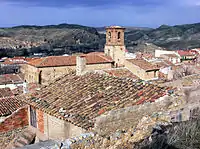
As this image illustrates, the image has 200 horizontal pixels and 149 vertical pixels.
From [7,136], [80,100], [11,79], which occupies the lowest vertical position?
[11,79]

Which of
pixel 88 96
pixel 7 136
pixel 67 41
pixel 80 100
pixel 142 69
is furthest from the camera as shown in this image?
pixel 67 41

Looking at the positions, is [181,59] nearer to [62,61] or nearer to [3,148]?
[62,61]

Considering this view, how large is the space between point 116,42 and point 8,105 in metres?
17.9

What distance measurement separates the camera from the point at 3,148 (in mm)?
10297

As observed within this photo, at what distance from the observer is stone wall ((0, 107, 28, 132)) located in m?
10.7

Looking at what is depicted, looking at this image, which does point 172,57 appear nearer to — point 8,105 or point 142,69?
point 142,69

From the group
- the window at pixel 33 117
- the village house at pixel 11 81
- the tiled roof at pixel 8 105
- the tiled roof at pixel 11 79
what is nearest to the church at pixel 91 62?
the village house at pixel 11 81

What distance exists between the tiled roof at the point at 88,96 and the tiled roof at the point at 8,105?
1.53 meters

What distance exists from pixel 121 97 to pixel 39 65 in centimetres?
2319

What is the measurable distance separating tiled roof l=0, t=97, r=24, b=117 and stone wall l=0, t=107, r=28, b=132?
0.68 meters

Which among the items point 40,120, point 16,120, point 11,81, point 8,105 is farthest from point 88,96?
point 11,81

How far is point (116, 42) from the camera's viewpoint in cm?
2838

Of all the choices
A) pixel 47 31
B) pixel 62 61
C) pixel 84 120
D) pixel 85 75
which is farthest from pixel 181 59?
pixel 47 31

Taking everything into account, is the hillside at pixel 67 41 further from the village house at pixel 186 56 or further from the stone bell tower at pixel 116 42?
the stone bell tower at pixel 116 42
